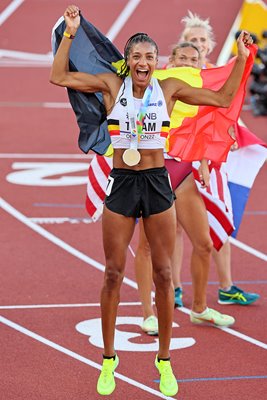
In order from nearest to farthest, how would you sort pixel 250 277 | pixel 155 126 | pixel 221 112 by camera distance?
pixel 155 126 → pixel 221 112 → pixel 250 277

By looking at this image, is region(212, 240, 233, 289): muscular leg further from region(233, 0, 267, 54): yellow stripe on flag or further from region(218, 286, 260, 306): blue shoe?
region(233, 0, 267, 54): yellow stripe on flag

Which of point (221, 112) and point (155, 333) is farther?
point (155, 333)

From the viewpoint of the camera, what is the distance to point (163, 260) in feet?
22.9

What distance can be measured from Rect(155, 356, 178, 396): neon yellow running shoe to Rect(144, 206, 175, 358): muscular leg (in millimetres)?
68

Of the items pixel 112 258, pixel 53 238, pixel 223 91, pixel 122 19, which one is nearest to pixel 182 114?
pixel 223 91

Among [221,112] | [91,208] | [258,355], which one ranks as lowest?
[258,355]

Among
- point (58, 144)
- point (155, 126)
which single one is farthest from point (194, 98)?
point (58, 144)

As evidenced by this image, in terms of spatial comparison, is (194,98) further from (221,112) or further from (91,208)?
(91,208)

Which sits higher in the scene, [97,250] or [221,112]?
[221,112]

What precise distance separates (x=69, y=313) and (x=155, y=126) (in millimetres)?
2769

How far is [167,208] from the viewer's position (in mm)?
6941

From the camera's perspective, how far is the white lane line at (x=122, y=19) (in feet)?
76.0

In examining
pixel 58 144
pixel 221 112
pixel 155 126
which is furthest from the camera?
pixel 58 144

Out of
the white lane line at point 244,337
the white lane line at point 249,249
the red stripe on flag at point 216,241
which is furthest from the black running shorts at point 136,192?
the white lane line at point 249,249
